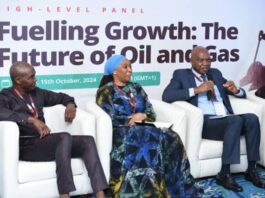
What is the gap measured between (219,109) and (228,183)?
2.65 feet

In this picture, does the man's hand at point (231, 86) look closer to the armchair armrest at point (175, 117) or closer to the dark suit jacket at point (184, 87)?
the dark suit jacket at point (184, 87)

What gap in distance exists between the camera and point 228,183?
4941mm

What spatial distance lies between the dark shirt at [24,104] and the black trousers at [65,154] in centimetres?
10

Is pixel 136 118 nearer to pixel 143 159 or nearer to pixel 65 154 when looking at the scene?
pixel 143 159

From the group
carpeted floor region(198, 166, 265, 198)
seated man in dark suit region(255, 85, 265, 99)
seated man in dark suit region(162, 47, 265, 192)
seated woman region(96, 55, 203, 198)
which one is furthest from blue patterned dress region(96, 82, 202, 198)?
seated man in dark suit region(255, 85, 265, 99)

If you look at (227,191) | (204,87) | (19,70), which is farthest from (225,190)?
(19,70)

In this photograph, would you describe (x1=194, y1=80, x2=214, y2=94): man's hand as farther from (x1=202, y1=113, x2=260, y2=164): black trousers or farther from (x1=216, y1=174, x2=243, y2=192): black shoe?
(x1=216, y1=174, x2=243, y2=192): black shoe

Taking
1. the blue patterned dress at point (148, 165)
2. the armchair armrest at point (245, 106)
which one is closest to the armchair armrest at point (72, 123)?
the blue patterned dress at point (148, 165)

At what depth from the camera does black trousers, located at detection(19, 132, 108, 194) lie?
4219mm

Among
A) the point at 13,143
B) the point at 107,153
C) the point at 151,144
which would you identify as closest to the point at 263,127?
the point at 151,144

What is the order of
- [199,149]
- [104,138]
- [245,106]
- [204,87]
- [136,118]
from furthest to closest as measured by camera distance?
[245,106]
[204,87]
[199,149]
[136,118]
[104,138]

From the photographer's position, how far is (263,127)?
17.7 feet

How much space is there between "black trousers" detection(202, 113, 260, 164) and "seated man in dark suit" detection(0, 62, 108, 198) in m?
1.27

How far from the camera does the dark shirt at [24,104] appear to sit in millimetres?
4328
